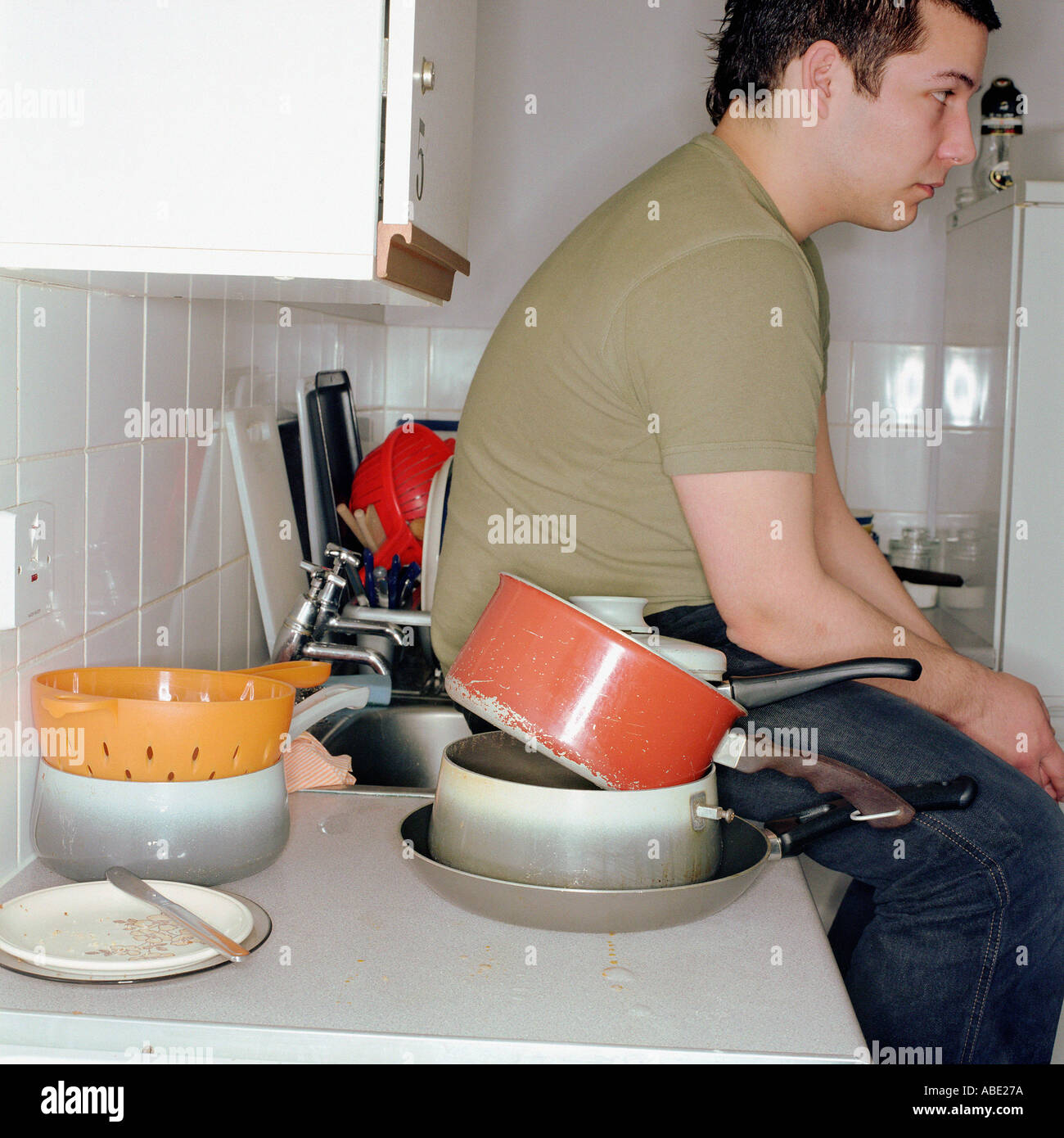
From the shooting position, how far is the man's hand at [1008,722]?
3.84ft

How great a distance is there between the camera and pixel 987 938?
97cm

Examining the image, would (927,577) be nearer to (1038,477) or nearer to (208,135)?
(1038,477)

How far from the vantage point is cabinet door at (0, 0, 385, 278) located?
0.78 metres

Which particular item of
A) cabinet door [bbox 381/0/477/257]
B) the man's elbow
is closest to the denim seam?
the man's elbow

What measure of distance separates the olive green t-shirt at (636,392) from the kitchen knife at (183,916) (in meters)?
0.47

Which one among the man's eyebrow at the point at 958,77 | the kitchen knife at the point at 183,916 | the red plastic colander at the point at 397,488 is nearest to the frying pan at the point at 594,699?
the kitchen knife at the point at 183,916

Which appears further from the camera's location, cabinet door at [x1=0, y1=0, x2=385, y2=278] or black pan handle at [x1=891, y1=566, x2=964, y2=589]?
black pan handle at [x1=891, y1=566, x2=964, y2=589]

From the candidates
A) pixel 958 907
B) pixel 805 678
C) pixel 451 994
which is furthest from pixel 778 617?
pixel 451 994

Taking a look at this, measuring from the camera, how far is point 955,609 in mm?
2352

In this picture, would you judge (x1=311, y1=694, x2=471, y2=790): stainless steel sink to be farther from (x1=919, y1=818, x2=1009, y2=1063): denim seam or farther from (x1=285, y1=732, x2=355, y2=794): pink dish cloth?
(x1=919, y1=818, x2=1009, y2=1063): denim seam

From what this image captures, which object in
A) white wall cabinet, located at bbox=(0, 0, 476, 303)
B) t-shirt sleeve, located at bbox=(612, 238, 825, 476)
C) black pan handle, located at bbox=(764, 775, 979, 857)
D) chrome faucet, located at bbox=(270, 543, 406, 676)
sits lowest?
black pan handle, located at bbox=(764, 775, 979, 857)

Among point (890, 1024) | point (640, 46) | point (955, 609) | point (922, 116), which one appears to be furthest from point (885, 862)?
point (640, 46)

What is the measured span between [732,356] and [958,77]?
0.40m

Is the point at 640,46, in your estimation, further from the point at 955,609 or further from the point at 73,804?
the point at 73,804
